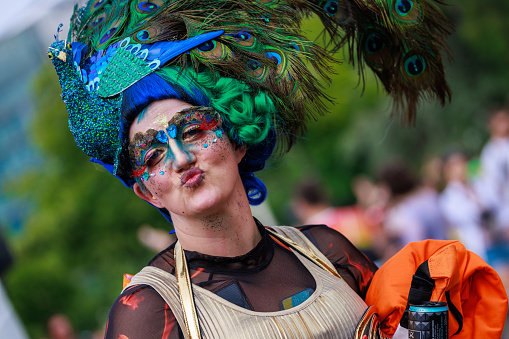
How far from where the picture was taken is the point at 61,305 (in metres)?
6.91

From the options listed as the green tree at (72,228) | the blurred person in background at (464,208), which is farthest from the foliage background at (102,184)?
the blurred person in background at (464,208)

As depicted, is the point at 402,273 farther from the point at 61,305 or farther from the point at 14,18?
the point at 61,305

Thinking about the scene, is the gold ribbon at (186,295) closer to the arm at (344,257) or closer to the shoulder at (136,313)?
the shoulder at (136,313)

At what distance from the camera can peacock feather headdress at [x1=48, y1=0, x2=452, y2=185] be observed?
203 cm

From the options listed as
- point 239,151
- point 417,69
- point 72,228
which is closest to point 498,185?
point 417,69

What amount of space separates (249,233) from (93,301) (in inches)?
218

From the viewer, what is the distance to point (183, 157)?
1.92 metres

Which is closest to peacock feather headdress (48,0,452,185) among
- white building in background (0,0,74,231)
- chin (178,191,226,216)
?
chin (178,191,226,216)

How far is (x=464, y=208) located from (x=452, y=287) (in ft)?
12.3

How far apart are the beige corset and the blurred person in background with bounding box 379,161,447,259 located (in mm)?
3273

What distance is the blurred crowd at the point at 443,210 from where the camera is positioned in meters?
5.29

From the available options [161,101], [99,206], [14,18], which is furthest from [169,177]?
[99,206]

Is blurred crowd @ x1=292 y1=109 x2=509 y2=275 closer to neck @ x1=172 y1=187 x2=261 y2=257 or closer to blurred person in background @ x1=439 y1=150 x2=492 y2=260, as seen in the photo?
blurred person in background @ x1=439 y1=150 x2=492 y2=260

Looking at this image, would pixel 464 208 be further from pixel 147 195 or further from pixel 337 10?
pixel 147 195
